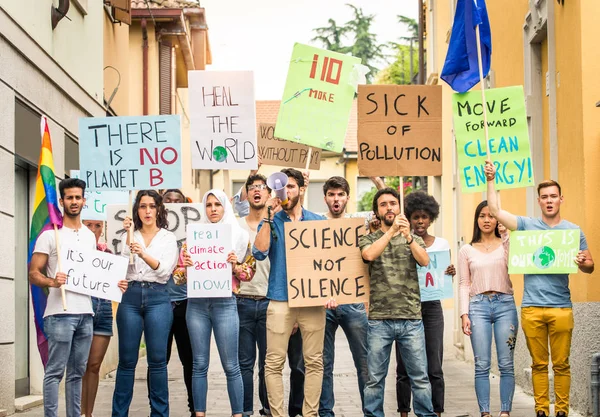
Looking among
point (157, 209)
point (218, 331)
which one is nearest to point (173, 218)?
point (157, 209)

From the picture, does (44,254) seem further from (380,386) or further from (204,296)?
(380,386)

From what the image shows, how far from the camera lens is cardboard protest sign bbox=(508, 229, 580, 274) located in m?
8.42

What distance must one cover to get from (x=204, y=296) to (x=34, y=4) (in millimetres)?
4656

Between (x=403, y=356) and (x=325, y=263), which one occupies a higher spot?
(x=325, y=263)

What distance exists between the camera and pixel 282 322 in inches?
333

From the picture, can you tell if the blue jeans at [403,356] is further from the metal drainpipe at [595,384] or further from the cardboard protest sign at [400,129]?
the metal drainpipe at [595,384]

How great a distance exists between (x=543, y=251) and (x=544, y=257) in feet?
0.17

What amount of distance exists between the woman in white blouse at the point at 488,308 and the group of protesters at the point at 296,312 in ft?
0.04

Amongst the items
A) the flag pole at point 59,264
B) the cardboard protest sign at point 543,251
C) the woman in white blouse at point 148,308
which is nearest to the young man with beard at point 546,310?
the cardboard protest sign at point 543,251

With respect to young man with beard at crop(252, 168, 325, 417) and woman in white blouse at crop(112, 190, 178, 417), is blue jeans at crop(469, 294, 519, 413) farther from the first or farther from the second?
woman in white blouse at crop(112, 190, 178, 417)

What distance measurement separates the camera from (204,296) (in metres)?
8.74

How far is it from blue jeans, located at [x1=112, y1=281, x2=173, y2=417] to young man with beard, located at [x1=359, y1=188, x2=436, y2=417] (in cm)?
180

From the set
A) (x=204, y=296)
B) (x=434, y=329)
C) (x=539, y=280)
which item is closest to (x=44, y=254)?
(x=204, y=296)

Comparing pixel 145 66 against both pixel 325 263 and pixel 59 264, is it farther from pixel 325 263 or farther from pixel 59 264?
pixel 325 263
